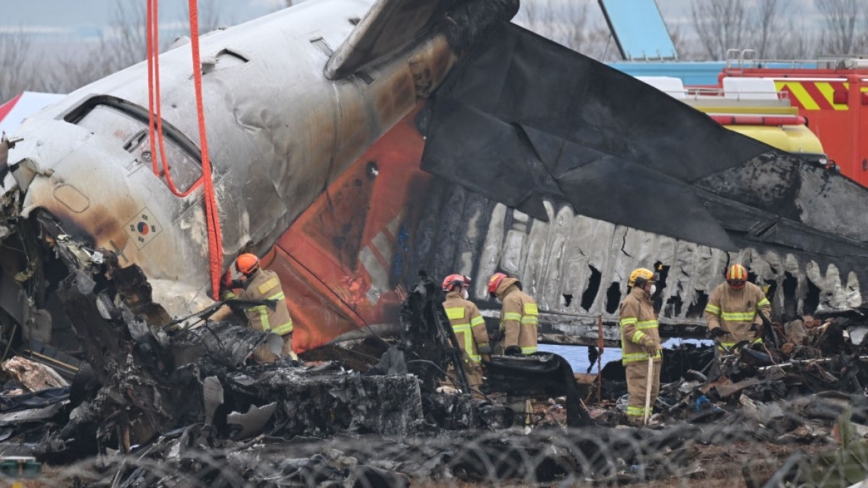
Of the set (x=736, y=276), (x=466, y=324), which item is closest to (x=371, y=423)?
(x=466, y=324)

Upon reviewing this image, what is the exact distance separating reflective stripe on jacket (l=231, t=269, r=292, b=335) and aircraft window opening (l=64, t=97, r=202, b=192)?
1.24m

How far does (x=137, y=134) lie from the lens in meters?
11.3

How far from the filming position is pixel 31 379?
11719mm

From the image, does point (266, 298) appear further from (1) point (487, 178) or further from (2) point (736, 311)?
(2) point (736, 311)

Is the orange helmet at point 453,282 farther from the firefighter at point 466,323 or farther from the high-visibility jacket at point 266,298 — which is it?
the high-visibility jacket at point 266,298

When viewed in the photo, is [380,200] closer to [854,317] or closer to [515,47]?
[515,47]

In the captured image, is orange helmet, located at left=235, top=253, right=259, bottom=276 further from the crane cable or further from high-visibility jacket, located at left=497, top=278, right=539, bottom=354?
high-visibility jacket, located at left=497, top=278, right=539, bottom=354

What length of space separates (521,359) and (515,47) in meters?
5.12

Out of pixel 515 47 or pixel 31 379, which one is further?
pixel 515 47

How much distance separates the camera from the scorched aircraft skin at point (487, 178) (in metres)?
13.0

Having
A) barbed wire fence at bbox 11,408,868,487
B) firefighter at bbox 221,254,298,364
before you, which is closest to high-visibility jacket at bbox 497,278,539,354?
firefighter at bbox 221,254,298,364

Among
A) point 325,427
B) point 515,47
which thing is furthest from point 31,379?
point 515,47

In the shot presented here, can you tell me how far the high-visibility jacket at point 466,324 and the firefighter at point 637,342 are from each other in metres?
1.42

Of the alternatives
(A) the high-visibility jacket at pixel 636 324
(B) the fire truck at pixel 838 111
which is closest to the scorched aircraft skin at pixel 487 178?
(A) the high-visibility jacket at pixel 636 324
